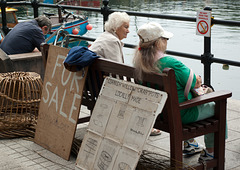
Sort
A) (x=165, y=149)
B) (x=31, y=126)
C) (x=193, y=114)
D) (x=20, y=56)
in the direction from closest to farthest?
(x=193, y=114) → (x=165, y=149) → (x=31, y=126) → (x=20, y=56)

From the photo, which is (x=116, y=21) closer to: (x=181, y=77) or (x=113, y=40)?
(x=113, y=40)

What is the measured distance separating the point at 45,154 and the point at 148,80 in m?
1.38

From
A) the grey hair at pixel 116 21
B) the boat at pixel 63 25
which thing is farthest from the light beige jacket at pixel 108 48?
the boat at pixel 63 25

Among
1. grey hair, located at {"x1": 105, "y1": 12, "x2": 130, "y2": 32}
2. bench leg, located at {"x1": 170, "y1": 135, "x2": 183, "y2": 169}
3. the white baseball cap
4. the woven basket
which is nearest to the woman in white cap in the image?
the white baseball cap

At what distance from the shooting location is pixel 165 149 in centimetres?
425

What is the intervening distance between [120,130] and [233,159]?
1175 millimetres

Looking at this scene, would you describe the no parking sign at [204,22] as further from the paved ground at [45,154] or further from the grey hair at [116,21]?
the grey hair at [116,21]

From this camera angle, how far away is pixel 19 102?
468 cm

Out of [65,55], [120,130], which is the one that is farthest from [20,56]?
[120,130]

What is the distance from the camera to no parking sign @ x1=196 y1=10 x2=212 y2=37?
5684mm

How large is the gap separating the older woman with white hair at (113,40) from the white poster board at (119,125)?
29.6 inches

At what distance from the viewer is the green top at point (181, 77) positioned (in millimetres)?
3467

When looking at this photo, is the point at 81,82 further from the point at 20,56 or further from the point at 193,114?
the point at 20,56

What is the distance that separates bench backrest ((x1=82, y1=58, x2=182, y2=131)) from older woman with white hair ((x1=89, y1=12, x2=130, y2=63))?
0.39 m
